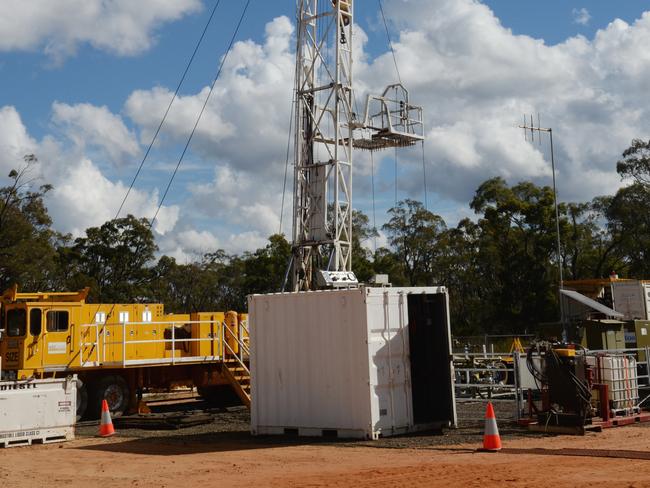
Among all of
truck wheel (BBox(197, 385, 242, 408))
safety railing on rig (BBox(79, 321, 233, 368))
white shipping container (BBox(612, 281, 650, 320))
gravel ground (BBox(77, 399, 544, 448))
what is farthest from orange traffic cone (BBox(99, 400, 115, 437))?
white shipping container (BBox(612, 281, 650, 320))

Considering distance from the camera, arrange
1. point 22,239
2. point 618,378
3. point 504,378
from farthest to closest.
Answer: point 22,239, point 504,378, point 618,378

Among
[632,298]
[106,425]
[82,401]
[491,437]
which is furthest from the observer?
[632,298]

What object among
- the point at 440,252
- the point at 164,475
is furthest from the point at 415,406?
the point at 440,252

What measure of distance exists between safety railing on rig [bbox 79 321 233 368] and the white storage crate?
9305 mm

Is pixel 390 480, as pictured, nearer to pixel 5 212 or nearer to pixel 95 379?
pixel 95 379

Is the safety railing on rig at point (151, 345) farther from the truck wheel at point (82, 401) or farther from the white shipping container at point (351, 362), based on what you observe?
the white shipping container at point (351, 362)

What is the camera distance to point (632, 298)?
76.5ft

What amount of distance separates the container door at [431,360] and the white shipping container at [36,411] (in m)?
7.21

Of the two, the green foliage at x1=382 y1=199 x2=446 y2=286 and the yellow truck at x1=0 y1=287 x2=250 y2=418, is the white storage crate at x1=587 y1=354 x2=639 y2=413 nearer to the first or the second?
the yellow truck at x1=0 y1=287 x2=250 y2=418

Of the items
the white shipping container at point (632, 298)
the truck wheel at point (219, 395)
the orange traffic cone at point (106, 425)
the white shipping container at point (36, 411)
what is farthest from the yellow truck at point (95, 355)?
the white shipping container at point (632, 298)

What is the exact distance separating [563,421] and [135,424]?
9.36 m

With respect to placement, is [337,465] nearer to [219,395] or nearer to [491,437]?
[491,437]

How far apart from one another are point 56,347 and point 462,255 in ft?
167

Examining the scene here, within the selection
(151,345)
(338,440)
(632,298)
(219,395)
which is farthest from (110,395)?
(632,298)
